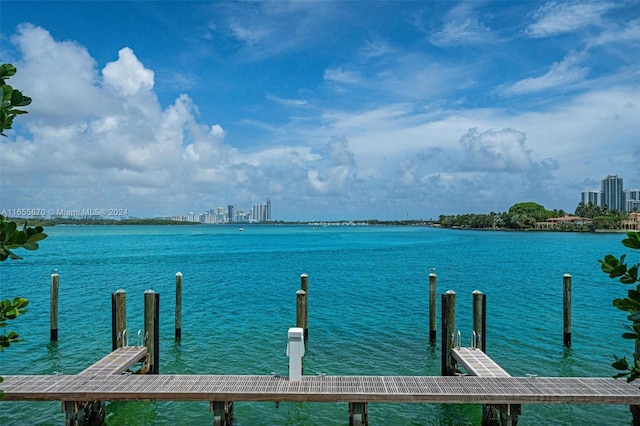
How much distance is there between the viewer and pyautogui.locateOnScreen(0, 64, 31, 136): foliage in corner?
262cm

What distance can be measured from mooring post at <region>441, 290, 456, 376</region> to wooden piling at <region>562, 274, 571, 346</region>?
17.2 ft

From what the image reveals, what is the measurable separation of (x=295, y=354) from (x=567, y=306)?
37.0 feet

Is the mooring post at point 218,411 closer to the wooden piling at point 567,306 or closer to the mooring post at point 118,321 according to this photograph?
the mooring post at point 118,321

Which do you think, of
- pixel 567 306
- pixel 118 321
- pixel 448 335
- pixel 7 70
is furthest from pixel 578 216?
pixel 7 70

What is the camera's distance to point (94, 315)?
73.6 feet

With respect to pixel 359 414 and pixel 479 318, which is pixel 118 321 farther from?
pixel 479 318

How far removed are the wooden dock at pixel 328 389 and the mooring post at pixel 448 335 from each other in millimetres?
3127

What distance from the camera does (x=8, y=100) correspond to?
270cm

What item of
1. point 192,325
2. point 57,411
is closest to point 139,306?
point 192,325

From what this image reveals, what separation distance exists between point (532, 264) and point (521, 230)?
135 metres

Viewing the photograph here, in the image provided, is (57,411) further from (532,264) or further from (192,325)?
(532,264)

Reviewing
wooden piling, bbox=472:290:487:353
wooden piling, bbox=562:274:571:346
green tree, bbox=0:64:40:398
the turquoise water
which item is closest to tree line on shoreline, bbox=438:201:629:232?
the turquoise water

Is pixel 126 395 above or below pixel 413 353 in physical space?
above

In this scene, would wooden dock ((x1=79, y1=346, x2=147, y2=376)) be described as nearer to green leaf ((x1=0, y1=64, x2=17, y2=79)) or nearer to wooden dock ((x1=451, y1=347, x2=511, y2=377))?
wooden dock ((x1=451, y1=347, x2=511, y2=377))
